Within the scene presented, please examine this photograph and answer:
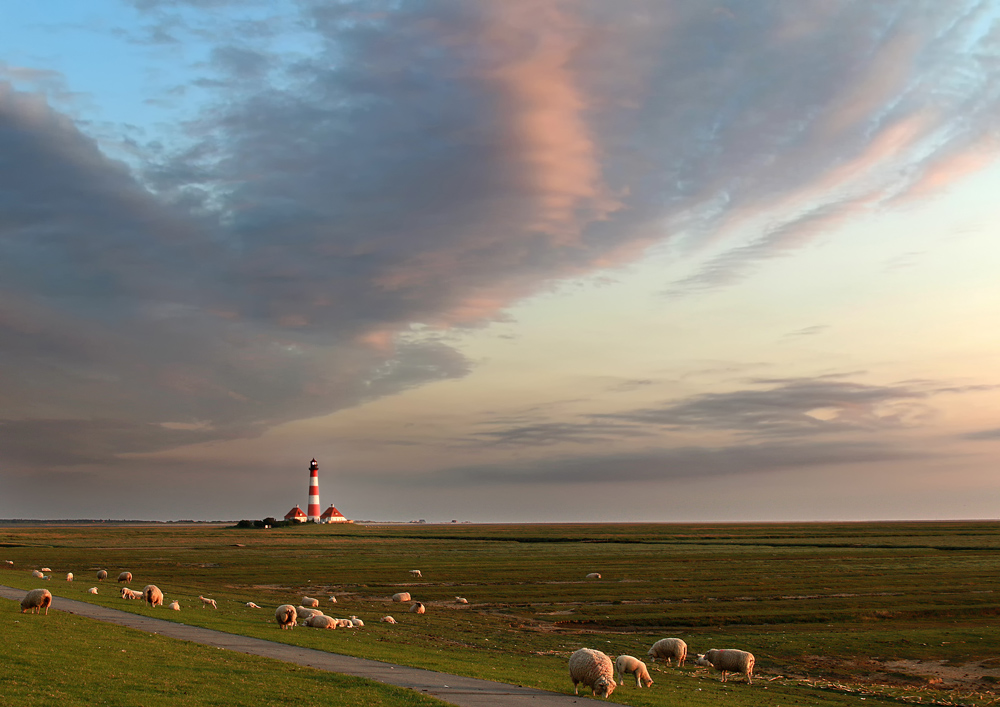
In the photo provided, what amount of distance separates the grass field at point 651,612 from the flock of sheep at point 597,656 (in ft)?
2.40

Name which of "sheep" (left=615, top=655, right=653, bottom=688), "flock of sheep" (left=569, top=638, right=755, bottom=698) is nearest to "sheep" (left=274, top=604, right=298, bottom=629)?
"flock of sheep" (left=569, top=638, right=755, bottom=698)

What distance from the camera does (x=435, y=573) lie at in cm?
7081

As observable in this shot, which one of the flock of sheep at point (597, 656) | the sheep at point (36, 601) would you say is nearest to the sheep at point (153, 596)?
the flock of sheep at point (597, 656)

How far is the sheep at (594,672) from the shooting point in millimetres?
21047

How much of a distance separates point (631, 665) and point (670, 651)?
667cm

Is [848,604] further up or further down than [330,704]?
further down

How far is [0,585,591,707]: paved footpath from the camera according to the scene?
62.1 ft

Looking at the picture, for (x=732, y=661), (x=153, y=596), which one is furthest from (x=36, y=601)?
(x=732, y=661)

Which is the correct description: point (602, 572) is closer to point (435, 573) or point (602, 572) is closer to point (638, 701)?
point (435, 573)

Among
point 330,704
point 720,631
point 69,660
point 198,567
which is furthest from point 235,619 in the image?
point 198,567

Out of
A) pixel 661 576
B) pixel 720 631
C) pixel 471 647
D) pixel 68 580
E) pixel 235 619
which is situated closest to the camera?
pixel 471 647

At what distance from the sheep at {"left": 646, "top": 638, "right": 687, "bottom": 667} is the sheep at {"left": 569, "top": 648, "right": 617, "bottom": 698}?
956 cm

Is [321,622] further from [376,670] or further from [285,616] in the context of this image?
[376,670]

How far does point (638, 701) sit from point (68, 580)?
47.3 m
